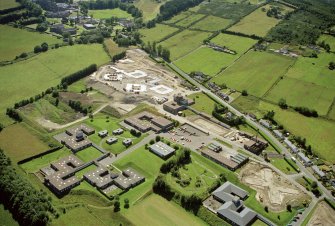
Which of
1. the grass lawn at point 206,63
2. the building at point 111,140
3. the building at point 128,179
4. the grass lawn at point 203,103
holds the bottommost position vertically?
the grass lawn at point 206,63

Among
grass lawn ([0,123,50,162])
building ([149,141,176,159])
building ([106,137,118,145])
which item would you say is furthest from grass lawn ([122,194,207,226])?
grass lawn ([0,123,50,162])

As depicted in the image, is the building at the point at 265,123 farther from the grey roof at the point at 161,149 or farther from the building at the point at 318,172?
the grey roof at the point at 161,149

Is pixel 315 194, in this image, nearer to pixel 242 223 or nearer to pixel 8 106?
pixel 242 223

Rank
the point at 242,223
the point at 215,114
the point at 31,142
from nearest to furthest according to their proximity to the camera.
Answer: the point at 242,223, the point at 31,142, the point at 215,114

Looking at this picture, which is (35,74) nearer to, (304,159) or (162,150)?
(162,150)

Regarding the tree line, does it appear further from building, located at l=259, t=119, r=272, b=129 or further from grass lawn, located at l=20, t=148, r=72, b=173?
building, located at l=259, t=119, r=272, b=129

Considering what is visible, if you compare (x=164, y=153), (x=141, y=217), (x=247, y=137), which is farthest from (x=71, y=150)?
(x=247, y=137)

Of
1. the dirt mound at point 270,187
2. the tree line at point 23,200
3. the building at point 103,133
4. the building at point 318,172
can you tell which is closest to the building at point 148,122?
the building at point 103,133
